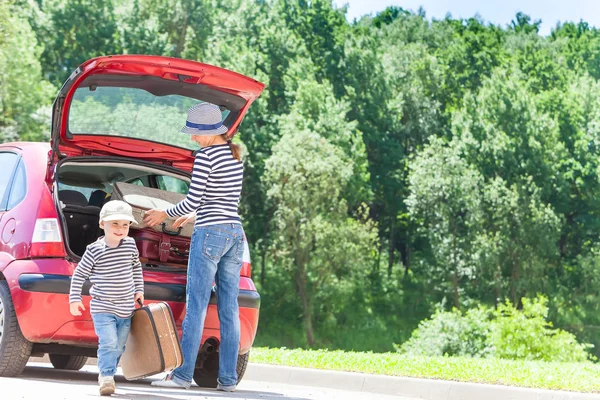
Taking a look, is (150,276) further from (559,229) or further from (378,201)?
(378,201)

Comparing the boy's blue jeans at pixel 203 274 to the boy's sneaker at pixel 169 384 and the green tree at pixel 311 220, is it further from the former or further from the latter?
the green tree at pixel 311 220

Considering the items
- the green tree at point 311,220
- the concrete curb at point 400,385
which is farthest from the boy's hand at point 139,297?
the green tree at point 311,220

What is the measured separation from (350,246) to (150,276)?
3682cm

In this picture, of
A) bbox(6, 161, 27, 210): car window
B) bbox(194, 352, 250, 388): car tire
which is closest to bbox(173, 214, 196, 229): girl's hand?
bbox(6, 161, 27, 210): car window

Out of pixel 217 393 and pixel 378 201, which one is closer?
pixel 217 393

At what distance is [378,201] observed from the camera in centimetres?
5344

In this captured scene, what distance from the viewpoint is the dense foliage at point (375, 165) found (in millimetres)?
43844

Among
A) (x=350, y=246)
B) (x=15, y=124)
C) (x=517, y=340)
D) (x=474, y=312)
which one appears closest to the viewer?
(x=517, y=340)

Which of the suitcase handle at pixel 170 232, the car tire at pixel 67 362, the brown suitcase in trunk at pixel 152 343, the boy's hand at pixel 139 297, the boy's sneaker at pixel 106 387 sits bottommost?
the car tire at pixel 67 362

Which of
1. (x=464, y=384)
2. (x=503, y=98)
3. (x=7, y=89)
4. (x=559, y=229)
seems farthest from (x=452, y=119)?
(x=464, y=384)

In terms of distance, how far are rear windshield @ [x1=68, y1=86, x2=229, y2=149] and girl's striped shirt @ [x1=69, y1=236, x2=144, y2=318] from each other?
1.52 m

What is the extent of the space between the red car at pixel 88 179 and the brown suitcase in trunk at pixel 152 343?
1.41ft

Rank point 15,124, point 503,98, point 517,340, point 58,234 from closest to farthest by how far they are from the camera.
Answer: point 58,234
point 517,340
point 15,124
point 503,98

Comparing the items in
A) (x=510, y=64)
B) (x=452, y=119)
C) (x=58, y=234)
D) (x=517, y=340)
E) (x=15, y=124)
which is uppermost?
(x=510, y=64)
